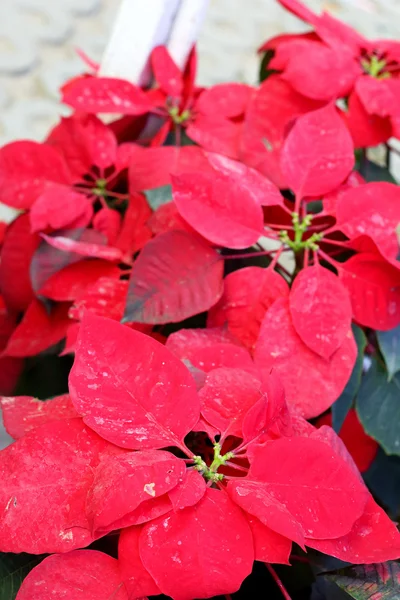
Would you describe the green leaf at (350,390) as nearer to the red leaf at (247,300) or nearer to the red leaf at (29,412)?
the red leaf at (247,300)

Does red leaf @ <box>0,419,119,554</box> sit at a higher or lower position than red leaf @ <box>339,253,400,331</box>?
lower

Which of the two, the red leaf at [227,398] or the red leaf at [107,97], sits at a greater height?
the red leaf at [107,97]

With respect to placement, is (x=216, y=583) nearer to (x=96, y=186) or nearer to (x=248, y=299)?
(x=248, y=299)

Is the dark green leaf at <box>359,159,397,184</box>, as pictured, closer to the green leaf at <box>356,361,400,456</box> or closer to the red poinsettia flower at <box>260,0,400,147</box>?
the red poinsettia flower at <box>260,0,400,147</box>

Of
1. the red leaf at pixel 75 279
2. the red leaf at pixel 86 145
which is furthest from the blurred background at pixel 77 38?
the red leaf at pixel 75 279

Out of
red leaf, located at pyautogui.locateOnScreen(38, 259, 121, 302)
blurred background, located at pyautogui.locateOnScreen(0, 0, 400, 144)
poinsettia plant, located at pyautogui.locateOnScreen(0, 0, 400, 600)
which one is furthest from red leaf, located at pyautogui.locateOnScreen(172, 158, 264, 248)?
blurred background, located at pyautogui.locateOnScreen(0, 0, 400, 144)

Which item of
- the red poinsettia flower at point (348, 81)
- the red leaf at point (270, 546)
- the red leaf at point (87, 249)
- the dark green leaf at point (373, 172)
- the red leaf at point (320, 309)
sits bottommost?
the red leaf at point (87, 249)

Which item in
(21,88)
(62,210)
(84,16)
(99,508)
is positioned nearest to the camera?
(99,508)

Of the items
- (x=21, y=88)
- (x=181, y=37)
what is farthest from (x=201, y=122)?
(x=21, y=88)
